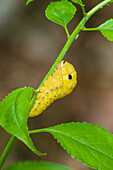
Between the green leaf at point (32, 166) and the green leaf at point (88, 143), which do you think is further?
the green leaf at point (32, 166)

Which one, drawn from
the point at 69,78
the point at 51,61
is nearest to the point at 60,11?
the point at 69,78

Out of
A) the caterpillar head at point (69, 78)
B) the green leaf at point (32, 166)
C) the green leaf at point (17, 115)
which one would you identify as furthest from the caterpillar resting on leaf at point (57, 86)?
the green leaf at point (17, 115)

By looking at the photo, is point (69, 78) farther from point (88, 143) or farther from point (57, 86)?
point (88, 143)

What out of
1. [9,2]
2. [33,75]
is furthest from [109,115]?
[9,2]

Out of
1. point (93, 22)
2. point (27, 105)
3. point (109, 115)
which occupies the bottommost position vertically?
point (109, 115)

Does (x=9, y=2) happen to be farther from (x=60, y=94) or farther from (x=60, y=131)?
(x=60, y=131)

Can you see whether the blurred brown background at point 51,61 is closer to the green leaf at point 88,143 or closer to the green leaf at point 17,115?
the green leaf at point 88,143
